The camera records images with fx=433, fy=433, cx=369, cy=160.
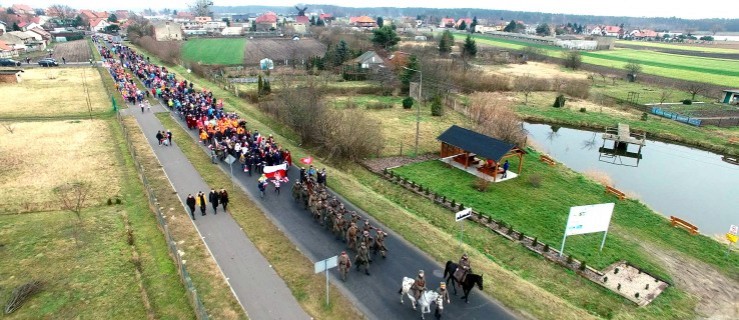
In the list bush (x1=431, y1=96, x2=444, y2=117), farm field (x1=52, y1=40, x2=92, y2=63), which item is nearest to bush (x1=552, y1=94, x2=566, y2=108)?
bush (x1=431, y1=96, x2=444, y2=117)

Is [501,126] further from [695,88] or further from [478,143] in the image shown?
[695,88]

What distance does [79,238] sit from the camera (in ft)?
54.7

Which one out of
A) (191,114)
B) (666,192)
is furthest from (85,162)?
(666,192)

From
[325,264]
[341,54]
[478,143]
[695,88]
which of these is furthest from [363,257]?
[695,88]

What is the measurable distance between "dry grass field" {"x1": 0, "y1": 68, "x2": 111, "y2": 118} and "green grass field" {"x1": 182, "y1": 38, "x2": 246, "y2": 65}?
2326cm

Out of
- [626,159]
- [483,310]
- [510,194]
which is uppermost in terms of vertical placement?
[483,310]

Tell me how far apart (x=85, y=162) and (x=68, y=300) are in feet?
48.1

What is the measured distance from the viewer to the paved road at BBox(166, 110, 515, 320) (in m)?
12.9

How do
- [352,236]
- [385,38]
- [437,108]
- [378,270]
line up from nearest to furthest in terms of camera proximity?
[378,270], [352,236], [437,108], [385,38]

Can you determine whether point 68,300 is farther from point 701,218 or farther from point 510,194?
point 701,218

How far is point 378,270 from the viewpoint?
14.9 meters

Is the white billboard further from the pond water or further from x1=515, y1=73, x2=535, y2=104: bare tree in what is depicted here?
x1=515, y1=73, x2=535, y2=104: bare tree

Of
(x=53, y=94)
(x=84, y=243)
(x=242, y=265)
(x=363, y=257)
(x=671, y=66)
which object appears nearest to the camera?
(x=363, y=257)

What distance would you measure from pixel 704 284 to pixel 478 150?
12.4 metres
